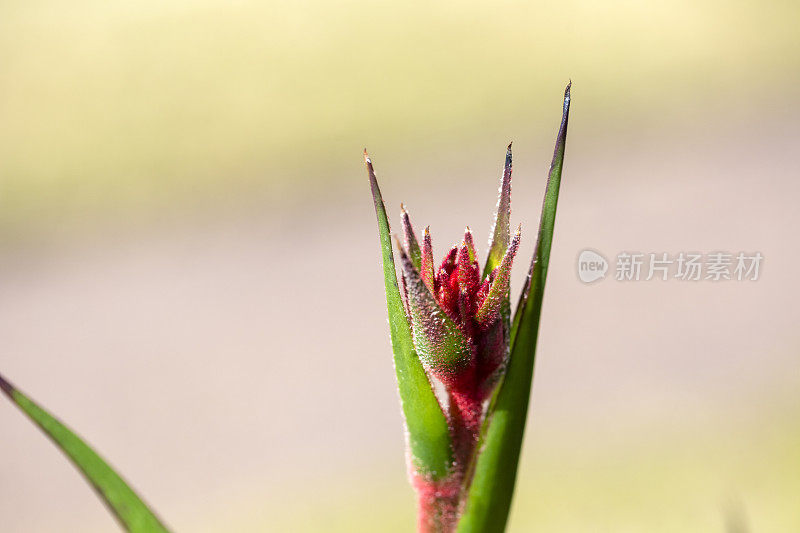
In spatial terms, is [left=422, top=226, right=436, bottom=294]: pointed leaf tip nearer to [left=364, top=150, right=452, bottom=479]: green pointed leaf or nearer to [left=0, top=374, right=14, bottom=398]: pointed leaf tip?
[left=364, top=150, right=452, bottom=479]: green pointed leaf

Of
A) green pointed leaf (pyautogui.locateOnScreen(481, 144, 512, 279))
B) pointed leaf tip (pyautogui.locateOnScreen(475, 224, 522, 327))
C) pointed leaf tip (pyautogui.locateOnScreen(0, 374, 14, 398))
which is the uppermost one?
green pointed leaf (pyautogui.locateOnScreen(481, 144, 512, 279))

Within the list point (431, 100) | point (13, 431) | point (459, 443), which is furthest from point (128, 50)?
point (459, 443)

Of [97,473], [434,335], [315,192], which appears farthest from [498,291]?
[315,192]

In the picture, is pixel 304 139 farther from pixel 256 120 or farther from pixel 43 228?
pixel 43 228

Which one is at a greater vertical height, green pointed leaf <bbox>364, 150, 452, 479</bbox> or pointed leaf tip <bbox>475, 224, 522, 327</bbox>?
pointed leaf tip <bbox>475, 224, 522, 327</bbox>

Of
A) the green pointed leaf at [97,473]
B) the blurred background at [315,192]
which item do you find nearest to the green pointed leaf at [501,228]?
the green pointed leaf at [97,473]

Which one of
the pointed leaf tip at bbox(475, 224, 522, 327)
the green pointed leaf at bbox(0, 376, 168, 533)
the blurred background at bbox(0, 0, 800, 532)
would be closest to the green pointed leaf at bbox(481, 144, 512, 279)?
the pointed leaf tip at bbox(475, 224, 522, 327)
